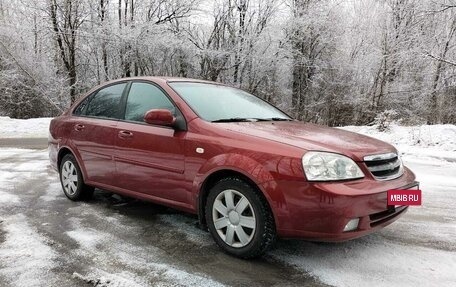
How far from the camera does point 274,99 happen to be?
22.8m

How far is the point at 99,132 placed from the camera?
16.0ft

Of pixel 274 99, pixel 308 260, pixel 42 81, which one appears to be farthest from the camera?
pixel 274 99

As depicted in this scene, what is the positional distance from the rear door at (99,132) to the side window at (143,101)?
200 millimetres

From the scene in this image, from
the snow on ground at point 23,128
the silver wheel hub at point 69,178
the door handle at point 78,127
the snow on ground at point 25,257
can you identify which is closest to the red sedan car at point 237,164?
the door handle at point 78,127

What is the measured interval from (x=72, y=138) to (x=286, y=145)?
10.4 ft

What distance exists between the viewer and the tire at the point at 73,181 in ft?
17.5

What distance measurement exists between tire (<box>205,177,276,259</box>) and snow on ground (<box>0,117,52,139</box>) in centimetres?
1301

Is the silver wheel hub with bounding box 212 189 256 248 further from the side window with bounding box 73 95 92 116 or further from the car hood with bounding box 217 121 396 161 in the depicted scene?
Answer: the side window with bounding box 73 95 92 116

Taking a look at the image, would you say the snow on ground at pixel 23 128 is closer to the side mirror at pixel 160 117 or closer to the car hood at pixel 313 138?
the side mirror at pixel 160 117

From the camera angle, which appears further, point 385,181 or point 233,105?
point 233,105

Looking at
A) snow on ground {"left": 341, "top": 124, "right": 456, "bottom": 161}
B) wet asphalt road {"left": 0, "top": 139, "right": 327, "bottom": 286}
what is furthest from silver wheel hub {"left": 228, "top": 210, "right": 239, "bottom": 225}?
snow on ground {"left": 341, "top": 124, "right": 456, "bottom": 161}

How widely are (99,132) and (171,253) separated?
75.1 inches

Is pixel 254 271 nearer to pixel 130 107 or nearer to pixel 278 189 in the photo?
pixel 278 189

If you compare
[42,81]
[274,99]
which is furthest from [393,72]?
[42,81]
